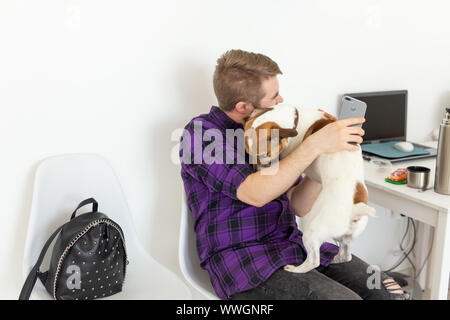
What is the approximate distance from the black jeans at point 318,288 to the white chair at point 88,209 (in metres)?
0.26

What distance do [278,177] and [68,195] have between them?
0.68 metres

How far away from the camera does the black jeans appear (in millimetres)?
1160

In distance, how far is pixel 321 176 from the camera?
119 cm

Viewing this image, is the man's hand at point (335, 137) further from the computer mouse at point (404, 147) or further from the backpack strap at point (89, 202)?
the computer mouse at point (404, 147)

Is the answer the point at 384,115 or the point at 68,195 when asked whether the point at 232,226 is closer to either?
the point at 68,195

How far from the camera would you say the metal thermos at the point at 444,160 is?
143 centimetres

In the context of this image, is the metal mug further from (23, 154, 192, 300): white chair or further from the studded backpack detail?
the studded backpack detail

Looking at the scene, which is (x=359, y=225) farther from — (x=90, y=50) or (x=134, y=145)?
(x=90, y=50)

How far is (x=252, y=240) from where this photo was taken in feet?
4.21

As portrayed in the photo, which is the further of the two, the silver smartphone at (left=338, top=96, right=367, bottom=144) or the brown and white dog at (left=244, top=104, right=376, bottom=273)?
the silver smartphone at (left=338, top=96, right=367, bottom=144)

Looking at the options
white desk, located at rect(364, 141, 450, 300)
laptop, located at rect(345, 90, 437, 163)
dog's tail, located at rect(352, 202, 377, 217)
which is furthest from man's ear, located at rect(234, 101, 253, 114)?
laptop, located at rect(345, 90, 437, 163)

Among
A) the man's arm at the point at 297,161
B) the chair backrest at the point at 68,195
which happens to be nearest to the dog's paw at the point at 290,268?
the man's arm at the point at 297,161

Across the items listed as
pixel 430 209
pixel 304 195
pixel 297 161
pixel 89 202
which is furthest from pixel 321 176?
pixel 89 202

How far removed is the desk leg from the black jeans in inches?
7.5
